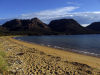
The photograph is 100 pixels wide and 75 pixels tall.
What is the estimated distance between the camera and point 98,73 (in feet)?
24.1

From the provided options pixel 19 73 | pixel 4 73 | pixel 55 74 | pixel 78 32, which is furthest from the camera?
pixel 78 32

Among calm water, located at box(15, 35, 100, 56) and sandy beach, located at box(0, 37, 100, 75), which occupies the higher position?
sandy beach, located at box(0, 37, 100, 75)

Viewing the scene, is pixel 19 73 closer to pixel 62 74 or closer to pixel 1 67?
pixel 1 67

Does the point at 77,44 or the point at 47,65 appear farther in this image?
the point at 77,44

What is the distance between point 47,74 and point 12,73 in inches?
68.1

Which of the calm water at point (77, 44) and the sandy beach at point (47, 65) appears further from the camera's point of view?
the calm water at point (77, 44)

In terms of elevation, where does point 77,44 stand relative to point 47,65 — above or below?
below

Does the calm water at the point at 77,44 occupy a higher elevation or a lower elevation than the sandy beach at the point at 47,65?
lower

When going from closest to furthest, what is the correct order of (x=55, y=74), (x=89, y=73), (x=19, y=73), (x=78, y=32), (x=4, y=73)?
1. (x=4, y=73)
2. (x=19, y=73)
3. (x=55, y=74)
4. (x=89, y=73)
5. (x=78, y=32)

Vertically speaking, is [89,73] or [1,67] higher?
[1,67]

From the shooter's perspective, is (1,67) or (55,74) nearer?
(1,67)

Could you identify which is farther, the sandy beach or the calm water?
the calm water

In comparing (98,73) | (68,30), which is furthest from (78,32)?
(98,73)

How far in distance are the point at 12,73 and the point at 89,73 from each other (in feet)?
13.8
